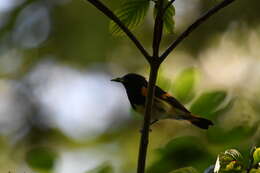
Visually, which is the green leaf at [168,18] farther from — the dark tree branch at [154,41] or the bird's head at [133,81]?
the bird's head at [133,81]

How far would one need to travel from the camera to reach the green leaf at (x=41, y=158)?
177cm

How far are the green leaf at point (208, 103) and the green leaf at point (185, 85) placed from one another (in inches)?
3.5

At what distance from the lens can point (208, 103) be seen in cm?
178

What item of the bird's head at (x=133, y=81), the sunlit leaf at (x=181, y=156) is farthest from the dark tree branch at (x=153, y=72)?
the bird's head at (x=133, y=81)

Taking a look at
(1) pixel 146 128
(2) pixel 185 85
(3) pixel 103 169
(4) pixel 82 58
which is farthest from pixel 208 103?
(4) pixel 82 58

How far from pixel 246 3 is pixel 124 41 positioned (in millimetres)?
1623

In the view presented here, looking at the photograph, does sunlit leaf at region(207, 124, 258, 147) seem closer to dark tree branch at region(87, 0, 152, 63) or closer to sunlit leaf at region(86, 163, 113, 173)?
sunlit leaf at region(86, 163, 113, 173)

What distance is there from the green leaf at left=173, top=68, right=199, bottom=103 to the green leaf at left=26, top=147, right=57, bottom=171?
484mm

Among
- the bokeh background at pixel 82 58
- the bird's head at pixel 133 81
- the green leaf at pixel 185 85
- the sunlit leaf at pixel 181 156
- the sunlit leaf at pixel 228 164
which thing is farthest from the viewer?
the bokeh background at pixel 82 58

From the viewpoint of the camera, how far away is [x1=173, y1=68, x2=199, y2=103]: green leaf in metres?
1.90

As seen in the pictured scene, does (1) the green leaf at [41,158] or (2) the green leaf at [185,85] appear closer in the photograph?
(1) the green leaf at [41,158]

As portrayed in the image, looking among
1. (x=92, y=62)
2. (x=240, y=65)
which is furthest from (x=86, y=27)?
(x=240, y=65)

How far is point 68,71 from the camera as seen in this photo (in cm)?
695

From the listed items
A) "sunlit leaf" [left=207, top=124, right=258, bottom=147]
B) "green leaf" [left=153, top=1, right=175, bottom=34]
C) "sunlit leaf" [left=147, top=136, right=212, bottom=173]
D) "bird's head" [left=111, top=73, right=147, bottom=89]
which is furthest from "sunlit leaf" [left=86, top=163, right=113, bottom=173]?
"bird's head" [left=111, top=73, right=147, bottom=89]
